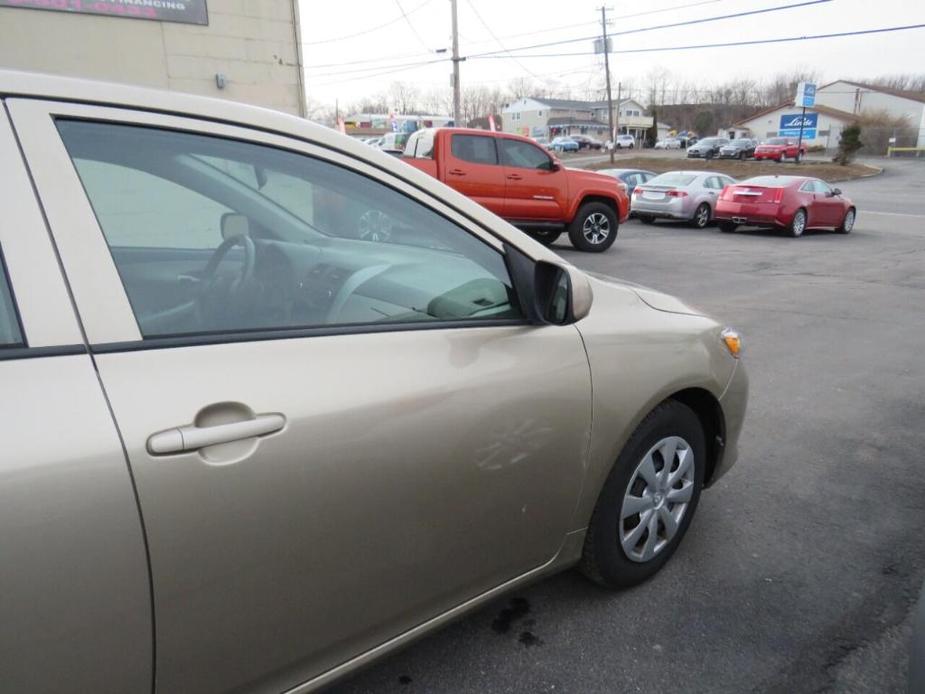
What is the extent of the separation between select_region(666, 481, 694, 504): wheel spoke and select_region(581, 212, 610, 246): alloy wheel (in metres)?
10.4

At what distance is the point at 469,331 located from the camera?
189 centimetres

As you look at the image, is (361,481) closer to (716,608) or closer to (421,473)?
(421,473)

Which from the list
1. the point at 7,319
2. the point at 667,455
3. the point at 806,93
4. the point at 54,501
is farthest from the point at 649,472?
the point at 806,93

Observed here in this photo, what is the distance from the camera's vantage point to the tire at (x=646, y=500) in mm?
2365

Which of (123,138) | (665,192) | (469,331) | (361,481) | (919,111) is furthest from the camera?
(919,111)

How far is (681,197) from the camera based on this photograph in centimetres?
1686

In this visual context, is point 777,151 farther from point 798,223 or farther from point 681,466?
point 681,466

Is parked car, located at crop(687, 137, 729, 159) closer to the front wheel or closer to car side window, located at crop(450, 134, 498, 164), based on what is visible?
the front wheel

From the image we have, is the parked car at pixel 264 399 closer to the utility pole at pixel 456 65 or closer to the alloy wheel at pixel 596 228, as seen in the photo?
the alloy wheel at pixel 596 228

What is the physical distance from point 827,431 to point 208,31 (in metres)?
8.66

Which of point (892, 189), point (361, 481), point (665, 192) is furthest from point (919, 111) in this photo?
point (361, 481)

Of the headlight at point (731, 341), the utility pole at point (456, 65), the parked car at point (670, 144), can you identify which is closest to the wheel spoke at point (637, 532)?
the headlight at point (731, 341)

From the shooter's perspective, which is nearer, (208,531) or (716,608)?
(208,531)

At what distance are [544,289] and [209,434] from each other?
1.02 meters
